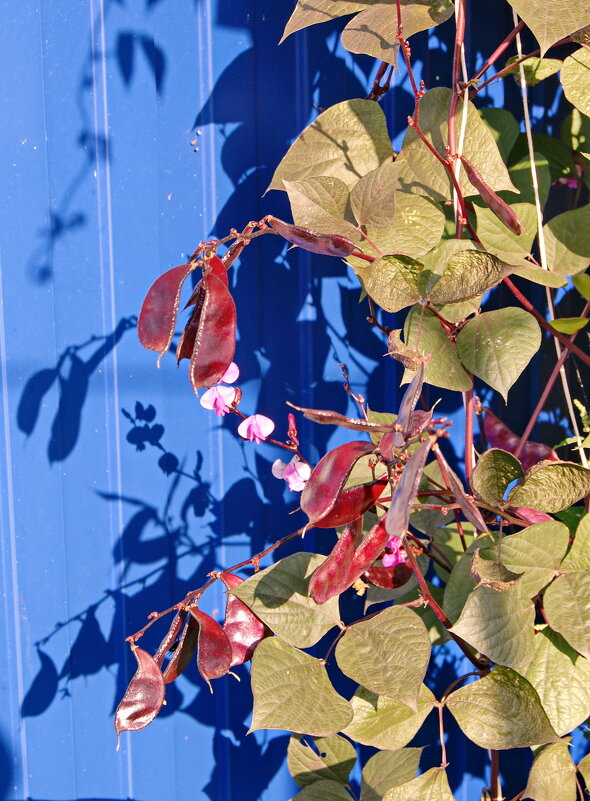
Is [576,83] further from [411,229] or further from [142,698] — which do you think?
[142,698]

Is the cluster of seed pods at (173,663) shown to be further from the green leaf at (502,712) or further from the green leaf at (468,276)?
the green leaf at (468,276)

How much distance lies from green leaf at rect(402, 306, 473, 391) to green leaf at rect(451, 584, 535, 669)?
0.24 metres

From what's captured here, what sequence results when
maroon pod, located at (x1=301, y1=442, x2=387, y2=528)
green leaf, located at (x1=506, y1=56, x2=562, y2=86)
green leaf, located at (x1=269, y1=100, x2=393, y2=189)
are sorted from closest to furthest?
maroon pod, located at (x1=301, y1=442, x2=387, y2=528)
green leaf, located at (x1=269, y1=100, x2=393, y2=189)
green leaf, located at (x1=506, y1=56, x2=562, y2=86)

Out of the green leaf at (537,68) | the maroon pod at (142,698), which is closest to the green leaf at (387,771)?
the maroon pod at (142,698)

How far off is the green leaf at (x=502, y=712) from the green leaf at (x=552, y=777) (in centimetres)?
11

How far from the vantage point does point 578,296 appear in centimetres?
128

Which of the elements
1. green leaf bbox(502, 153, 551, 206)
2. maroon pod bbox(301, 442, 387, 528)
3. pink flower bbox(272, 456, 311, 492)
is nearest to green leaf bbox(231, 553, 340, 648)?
pink flower bbox(272, 456, 311, 492)

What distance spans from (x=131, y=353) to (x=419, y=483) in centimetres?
48

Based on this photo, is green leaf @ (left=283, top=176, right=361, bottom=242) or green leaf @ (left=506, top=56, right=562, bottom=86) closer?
green leaf @ (left=283, top=176, right=361, bottom=242)

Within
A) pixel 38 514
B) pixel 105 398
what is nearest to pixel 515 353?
pixel 105 398

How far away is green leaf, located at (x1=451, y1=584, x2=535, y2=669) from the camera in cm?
85

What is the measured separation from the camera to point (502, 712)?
0.88 m

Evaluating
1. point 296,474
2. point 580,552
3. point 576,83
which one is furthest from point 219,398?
point 576,83

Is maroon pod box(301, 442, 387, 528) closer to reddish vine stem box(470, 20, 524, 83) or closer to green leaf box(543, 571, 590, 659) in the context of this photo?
green leaf box(543, 571, 590, 659)
